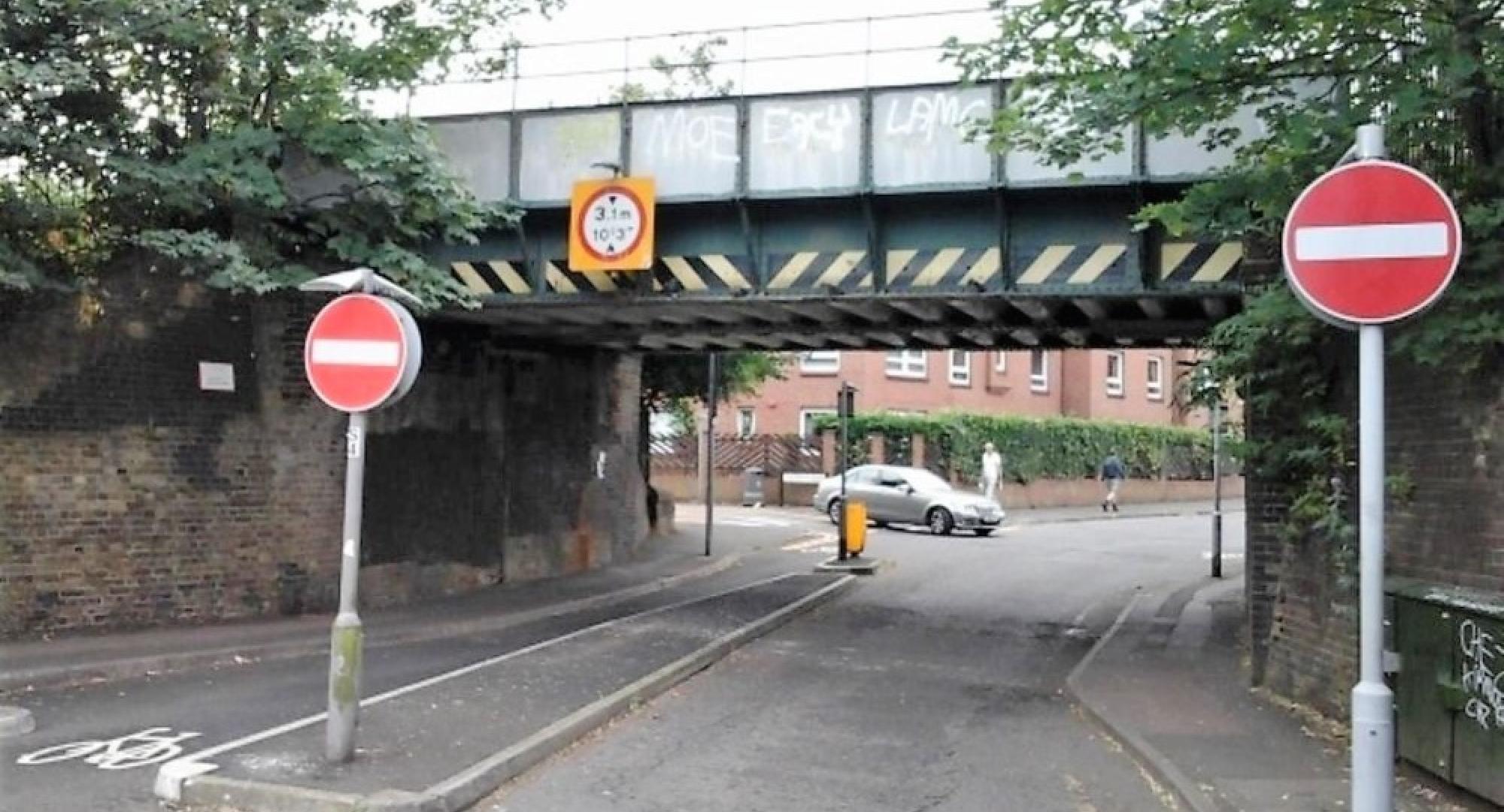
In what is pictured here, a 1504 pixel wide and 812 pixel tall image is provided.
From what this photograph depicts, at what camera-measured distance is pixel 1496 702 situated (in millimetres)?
6590

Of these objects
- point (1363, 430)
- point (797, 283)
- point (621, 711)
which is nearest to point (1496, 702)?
point (1363, 430)

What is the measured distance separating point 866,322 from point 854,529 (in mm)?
6960

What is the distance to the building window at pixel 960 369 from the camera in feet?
150

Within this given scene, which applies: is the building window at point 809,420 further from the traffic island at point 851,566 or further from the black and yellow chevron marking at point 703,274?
the black and yellow chevron marking at point 703,274

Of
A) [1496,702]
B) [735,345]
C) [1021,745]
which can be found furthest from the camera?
[735,345]

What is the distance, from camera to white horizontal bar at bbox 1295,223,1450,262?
4.71 m

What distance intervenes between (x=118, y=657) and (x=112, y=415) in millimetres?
2839

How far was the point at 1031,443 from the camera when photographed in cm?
4150

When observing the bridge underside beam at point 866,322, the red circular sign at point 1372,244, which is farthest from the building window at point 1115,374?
the red circular sign at point 1372,244

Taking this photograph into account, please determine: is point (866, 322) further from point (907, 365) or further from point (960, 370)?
point (960, 370)

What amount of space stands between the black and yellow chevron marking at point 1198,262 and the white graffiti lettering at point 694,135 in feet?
15.2

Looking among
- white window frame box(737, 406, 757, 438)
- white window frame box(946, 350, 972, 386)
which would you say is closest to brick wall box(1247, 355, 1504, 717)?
white window frame box(737, 406, 757, 438)

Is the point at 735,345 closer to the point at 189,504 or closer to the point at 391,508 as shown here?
the point at 391,508

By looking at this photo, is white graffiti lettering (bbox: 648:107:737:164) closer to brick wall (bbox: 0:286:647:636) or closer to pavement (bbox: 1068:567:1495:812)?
brick wall (bbox: 0:286:647:636)
